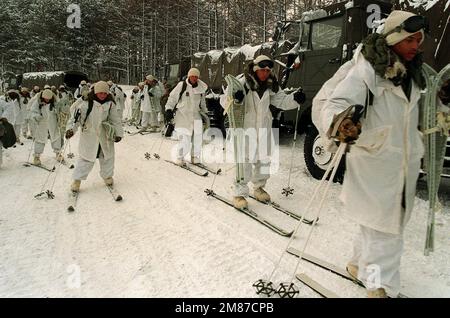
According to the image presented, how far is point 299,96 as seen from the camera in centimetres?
469

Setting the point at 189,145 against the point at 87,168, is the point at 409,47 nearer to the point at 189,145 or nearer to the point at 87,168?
the point at 87,168

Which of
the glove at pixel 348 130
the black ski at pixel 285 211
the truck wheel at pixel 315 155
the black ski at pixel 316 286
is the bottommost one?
the black ski at pixel 316 286

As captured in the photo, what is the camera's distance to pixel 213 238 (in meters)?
3.94

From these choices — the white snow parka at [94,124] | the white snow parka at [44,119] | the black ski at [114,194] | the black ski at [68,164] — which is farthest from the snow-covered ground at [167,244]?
the white snow parka at [44,119]

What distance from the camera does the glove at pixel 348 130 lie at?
2.26 metres

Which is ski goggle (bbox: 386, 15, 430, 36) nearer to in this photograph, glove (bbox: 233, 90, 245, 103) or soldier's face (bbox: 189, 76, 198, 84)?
glove (bbox: 233, 90, 245, 103)

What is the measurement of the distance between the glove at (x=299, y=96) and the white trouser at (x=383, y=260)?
7.95 ft

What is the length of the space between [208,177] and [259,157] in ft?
6.94

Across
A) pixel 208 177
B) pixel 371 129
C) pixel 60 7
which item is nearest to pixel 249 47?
pixel 208 177

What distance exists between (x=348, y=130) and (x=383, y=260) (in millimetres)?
1000

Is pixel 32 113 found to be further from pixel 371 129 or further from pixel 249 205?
pixel 371 129

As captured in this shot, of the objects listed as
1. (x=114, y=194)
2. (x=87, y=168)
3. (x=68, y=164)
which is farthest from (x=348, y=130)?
(x=68, y=164)

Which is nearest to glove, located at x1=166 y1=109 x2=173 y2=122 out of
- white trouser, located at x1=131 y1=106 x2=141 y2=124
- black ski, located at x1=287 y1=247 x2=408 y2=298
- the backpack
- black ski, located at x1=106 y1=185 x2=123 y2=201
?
black ski, located at x1=106 y1=185 x2=123 y2=201

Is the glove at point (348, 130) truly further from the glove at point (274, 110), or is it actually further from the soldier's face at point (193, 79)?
the soldier's face at point (193, 79)
